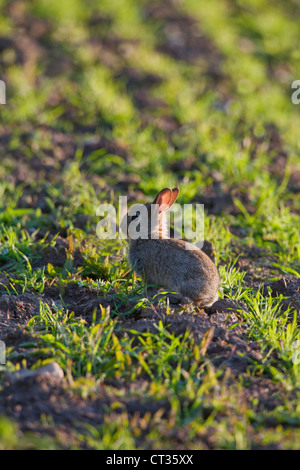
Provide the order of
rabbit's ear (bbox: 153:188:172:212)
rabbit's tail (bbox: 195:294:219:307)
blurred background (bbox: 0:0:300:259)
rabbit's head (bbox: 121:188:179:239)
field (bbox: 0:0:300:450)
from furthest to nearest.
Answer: blurred background (bbox: 0:0:300:259) < rabbit's head (bbox: 121:188:179:239) < rabbit's ear (bbox: 153:188:172:212) < rabbit's tail (bbox: 195:294:219:307) < field (bbox: 0:0:300:450)

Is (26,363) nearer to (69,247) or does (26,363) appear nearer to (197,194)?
(69,247)

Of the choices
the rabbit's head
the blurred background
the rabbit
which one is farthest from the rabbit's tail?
the blurred background

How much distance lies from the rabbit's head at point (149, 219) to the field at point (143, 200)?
0.30 metres

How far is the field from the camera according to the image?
3.23 metres

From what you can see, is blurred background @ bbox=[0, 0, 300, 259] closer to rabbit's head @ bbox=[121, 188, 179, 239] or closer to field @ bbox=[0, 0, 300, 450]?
field @ bbox=[0, 0, 300, 450]

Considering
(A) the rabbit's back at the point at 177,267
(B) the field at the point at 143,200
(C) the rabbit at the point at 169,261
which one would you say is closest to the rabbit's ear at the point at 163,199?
(C) the rabbit at the point at 169,261

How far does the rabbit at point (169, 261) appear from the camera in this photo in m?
4.32

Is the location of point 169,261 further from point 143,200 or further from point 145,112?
point 145,112

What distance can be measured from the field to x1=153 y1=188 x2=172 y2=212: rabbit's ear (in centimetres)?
60

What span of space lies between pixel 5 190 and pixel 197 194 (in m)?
2.17

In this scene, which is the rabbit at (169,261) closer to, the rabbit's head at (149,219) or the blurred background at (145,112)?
the rabbit's head at (149,219)

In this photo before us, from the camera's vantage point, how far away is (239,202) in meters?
6.21
